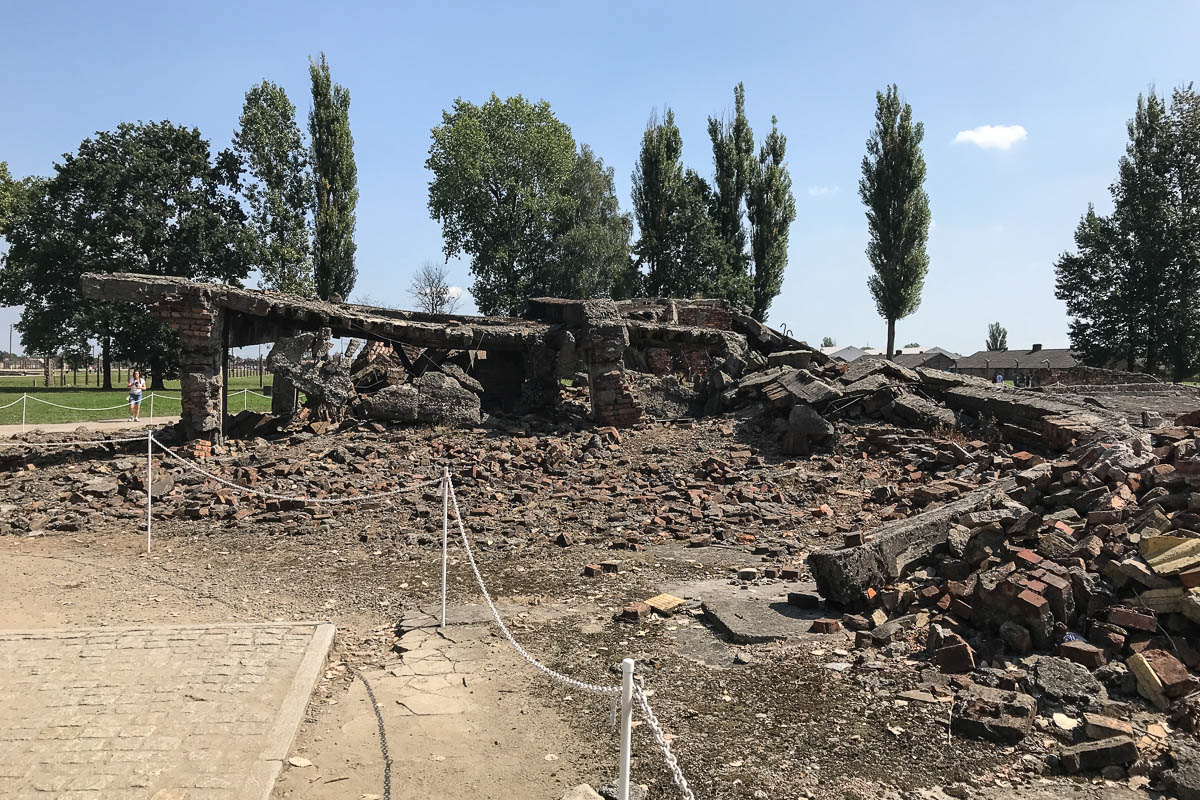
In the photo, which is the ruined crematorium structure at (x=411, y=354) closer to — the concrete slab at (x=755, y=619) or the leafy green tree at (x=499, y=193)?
the concrete slab at (x=755, y=619)

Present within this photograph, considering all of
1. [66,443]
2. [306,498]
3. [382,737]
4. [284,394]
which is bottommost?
[382,737]

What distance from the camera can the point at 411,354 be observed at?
2019 cm

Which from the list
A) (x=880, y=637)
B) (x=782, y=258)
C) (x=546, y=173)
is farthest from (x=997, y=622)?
(x=546, y=173)

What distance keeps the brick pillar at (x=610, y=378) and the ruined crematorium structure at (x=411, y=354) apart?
2 centimetres

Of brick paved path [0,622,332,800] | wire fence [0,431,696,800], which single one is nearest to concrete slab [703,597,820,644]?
wire fence [0,431,696,800]

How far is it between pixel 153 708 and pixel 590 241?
35082 mm

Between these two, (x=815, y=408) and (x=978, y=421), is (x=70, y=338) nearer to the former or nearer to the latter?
(x=815, y=408)

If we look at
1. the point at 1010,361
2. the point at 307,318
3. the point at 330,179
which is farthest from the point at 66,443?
the point at 1010,361

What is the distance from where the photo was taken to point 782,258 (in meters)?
37.5

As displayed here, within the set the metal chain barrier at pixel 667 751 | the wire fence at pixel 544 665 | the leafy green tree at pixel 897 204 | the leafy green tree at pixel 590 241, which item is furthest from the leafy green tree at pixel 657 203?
the metal chain barrier at pixel 667 751

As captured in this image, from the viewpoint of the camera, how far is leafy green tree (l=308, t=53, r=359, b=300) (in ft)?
110

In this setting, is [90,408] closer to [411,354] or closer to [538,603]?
[411,354]

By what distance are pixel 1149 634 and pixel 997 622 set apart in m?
0.94

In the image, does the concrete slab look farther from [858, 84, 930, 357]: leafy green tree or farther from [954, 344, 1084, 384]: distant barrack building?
[954, 344, 1084, 384]: distant barrack building
